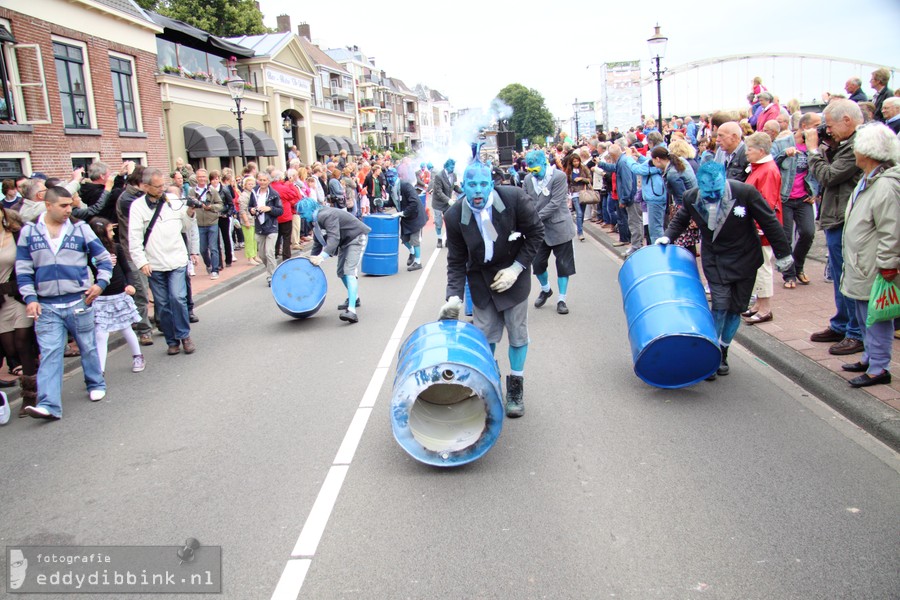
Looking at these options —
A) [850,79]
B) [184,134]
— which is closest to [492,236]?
[850,79]

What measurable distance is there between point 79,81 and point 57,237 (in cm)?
1658

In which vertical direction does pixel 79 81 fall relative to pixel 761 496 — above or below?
above

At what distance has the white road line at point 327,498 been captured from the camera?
3.41 metres

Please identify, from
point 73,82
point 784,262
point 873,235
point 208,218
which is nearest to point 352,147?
point 73,82

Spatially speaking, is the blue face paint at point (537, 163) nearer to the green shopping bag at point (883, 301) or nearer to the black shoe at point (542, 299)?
the black shoe at point (542, 299)

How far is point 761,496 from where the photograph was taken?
4.03 metres

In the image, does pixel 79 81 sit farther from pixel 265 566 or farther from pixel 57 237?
pixel 265 566

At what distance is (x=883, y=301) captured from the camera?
5098mm

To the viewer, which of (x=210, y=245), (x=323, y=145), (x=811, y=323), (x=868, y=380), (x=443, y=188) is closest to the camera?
(x=868, y=380)

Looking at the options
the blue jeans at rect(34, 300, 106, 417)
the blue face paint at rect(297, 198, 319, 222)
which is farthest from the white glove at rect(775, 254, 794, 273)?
the blue jeans at rect(34, 300, 106, 417)

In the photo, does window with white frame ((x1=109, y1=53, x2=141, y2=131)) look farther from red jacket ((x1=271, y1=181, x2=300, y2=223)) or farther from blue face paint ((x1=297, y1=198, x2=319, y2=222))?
blue face paint ((x1=297, y1=198, x2=319, y2=222))

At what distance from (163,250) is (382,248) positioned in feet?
16.6

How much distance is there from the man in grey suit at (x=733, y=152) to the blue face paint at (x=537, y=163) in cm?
207

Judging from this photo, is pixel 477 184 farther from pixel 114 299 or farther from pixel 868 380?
pixel 114 299
